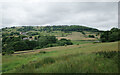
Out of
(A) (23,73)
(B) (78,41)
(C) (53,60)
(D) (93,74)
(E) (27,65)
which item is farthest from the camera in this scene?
(B) (78,41)

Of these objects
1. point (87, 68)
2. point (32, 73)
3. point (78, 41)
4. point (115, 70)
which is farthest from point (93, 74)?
point (78, 41)

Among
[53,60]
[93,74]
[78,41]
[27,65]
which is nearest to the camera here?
[93,74]

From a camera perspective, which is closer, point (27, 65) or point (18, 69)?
point (18, 69)

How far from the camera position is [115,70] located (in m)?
2.96

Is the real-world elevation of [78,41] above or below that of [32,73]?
above

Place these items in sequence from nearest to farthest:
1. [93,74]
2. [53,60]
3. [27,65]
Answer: [93,74], [27,65], [53,60]

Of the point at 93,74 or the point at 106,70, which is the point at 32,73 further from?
the point at 106,70

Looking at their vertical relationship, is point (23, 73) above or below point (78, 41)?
below

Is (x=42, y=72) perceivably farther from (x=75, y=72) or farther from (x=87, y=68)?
(x=87, y=68)

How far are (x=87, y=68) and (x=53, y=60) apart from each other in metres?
1.57

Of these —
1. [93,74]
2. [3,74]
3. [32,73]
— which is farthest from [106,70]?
[3,74]

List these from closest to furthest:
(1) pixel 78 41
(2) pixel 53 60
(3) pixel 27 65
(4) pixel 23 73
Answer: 1. (4) pixel 23 73
2. (3) pixel 27 65
3. (2) pixel 53 60
4. (1) pixel 78 41

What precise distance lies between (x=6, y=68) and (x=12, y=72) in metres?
0.36

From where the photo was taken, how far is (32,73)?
117 inches
